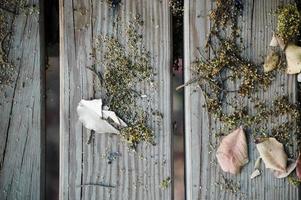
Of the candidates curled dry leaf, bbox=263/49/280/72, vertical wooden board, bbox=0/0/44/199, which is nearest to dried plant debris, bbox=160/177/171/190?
vertical wooden board, bbox=0/0/44/199

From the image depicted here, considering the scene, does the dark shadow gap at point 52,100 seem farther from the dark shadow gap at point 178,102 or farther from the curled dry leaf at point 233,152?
the curled dry leaf at point 233,152

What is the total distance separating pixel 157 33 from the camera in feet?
8.38

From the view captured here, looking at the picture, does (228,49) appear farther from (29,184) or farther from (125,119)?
(29,184)

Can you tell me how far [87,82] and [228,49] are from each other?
22.4 inches

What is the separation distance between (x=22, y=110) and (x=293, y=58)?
108 cm

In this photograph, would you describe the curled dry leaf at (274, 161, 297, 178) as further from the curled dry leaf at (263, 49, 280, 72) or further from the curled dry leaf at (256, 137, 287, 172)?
the curled dry leaf at (263, 49, 280, 72)

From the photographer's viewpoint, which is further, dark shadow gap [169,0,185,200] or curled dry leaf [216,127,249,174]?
dark shadow gap [169,0,185,200]

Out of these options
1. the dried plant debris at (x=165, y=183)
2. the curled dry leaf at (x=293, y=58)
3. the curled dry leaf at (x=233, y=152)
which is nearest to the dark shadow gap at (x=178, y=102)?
the dried plant debris at (x=165, y=183)

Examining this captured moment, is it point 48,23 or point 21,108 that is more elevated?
point 48,23

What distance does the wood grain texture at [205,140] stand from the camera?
2.54 metres

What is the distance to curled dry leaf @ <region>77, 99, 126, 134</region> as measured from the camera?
2.48 metres

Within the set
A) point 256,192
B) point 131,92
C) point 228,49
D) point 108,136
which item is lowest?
point 256,192

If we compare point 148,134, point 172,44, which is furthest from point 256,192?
point 172,44

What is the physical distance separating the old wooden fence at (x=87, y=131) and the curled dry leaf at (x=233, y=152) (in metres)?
0.05
